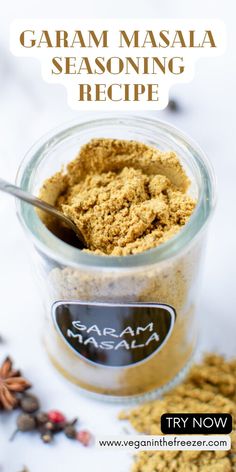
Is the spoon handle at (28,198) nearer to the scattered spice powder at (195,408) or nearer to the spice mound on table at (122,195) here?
the spice mound on table at (122,195)

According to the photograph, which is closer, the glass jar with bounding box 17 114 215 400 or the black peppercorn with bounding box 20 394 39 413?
the glass jar with bounding box 17 114 215 400

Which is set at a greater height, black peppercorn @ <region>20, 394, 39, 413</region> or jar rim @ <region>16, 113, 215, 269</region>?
jar rim @ <region>16, 113, 215, 269</region>

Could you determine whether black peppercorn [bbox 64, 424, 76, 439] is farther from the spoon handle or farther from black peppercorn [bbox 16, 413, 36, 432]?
the spoon handle

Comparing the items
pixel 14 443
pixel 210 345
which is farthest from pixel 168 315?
pixel 14 443

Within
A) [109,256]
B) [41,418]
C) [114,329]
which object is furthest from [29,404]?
[109,256]

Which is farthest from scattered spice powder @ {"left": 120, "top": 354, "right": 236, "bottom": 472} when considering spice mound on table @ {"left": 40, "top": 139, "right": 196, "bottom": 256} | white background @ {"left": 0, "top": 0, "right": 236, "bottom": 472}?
spice mound on table @ {"left": 40, "top": 139, "right": 196, "bottom": 256}

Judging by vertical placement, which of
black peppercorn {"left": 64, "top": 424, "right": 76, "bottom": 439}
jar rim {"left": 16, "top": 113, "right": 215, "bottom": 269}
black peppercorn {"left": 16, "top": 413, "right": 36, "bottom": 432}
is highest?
jar rim {"left": 16, "top": 113, "right": 215, "bottom": 269}

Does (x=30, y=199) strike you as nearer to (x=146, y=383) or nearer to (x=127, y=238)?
(x=127, y=238)
